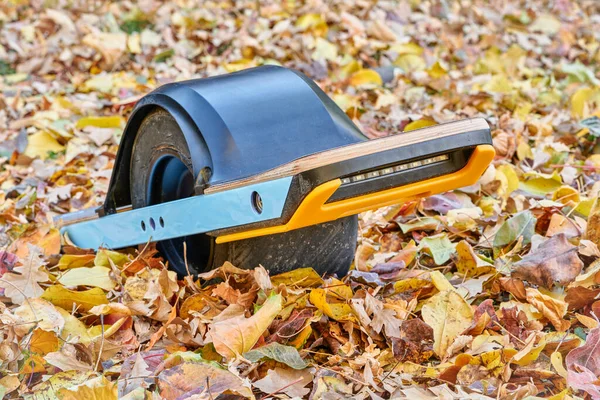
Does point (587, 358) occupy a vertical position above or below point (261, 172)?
below

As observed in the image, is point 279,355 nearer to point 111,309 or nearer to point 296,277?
point 296,277

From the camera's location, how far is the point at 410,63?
13.8ft

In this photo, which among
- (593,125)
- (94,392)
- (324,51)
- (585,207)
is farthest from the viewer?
(324,51)

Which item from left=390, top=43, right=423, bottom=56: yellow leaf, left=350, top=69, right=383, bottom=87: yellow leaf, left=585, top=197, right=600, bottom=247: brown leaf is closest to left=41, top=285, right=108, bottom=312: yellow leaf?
left=585, top=197, right=600, bottom=247: brown leaf

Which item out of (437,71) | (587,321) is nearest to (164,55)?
(437,71)

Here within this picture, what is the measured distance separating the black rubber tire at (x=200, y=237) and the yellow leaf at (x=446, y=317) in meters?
0.31

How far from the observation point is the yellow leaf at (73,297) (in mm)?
1867

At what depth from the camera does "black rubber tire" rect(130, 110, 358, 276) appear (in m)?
1.90

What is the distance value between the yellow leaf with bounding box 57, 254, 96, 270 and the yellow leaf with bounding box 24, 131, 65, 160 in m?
1.19

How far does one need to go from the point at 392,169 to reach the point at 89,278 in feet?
2.67

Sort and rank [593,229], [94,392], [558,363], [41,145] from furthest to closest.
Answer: [41,145]
[593,229]
[558,363]
[94,392]

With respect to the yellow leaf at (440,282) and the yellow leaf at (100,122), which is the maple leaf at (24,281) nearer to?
the yellow leaf at (440,282)

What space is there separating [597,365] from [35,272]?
1294 millimetres

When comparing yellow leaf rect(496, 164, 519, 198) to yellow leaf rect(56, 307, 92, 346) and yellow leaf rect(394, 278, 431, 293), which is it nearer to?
yellow leaf rect(394, 278, 431, 293)
